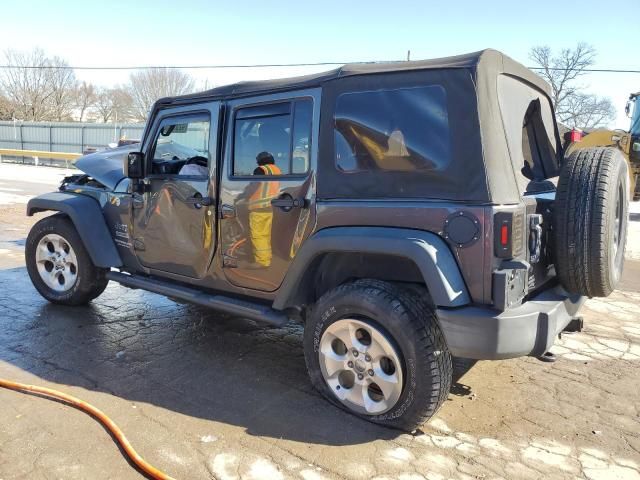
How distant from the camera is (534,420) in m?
3.14

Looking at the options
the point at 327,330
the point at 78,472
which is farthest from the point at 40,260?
the point at 327,330

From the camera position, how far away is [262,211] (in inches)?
137

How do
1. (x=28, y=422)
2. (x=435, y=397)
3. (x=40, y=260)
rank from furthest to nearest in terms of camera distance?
A: (x=40, y=260) < (x=28, y=422) < (x=435, y=397)

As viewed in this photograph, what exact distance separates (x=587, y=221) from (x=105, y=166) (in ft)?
13.3

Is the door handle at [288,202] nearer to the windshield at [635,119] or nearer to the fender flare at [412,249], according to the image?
the fender flare at [412,249]

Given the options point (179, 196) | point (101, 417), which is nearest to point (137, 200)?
point (179, 196)

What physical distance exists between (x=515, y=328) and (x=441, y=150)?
100 centimetres

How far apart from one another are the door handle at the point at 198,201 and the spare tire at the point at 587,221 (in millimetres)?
2290

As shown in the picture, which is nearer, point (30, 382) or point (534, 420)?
point (534, 420)

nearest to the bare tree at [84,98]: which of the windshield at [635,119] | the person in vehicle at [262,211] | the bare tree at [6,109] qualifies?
the bare tree at [6,109]

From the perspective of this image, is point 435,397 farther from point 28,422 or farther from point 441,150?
point 28,422

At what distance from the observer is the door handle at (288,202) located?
3258 millimetres

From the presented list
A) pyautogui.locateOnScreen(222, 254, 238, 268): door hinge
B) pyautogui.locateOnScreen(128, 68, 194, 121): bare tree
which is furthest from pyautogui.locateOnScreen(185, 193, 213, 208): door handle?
pyautogui.locateOnScreen(128, 68, 194, 121): bare tree

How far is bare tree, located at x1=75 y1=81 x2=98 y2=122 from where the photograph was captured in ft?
191
